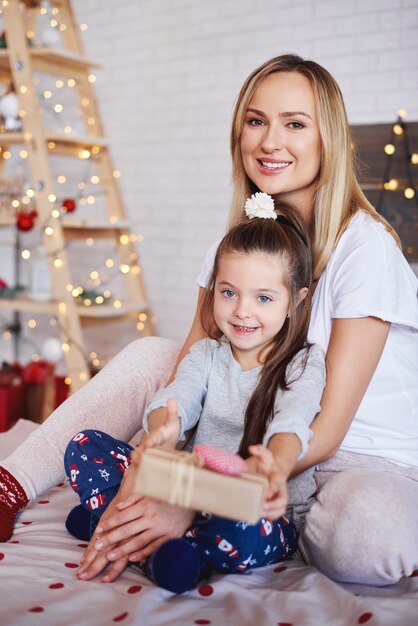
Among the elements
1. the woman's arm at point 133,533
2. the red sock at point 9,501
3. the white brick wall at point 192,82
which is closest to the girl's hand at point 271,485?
the woman's arm at point 133,533

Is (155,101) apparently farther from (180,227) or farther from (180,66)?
(180,227)

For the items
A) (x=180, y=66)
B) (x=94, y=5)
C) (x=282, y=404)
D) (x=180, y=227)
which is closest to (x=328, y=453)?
(x=282, y=404)

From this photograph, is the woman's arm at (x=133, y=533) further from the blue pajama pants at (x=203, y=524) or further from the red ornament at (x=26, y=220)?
the red ornament at (x=26, y=220)

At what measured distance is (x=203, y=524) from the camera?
4.26 feet

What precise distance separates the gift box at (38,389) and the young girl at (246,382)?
2014 mm

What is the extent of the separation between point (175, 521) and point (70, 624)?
272 millimetres

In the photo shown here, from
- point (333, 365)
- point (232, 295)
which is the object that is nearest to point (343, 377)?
point (333, 365)

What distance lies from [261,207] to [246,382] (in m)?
0.39

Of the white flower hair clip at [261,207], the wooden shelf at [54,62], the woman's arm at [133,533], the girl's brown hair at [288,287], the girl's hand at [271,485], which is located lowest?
the woman's arm at [133,533]

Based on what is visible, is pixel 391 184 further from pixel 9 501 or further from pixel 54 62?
pixel 9 501

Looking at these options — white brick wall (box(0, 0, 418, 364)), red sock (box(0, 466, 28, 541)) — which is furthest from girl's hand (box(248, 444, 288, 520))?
white brick wall (box(0, 0, 418, 364))

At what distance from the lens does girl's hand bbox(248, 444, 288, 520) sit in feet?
3.44

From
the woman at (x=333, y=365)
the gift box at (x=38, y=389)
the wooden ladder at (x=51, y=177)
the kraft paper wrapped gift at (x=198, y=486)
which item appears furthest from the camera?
the gift box at (x=38, y=389)

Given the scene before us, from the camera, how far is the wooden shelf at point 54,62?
308cm
